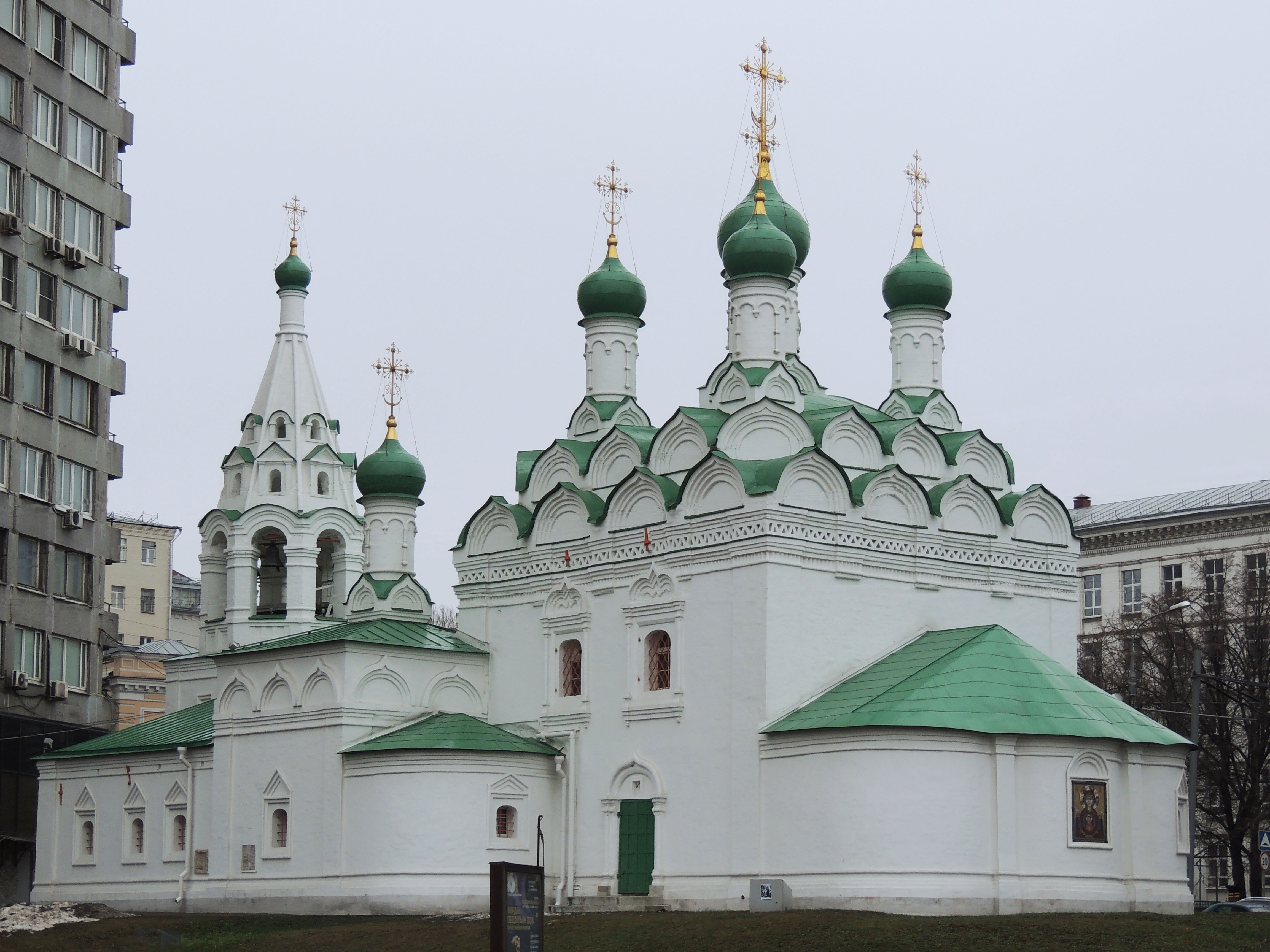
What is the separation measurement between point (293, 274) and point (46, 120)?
14.7 ft

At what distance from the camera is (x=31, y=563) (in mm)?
30516

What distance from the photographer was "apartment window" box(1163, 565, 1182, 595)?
40750 mm

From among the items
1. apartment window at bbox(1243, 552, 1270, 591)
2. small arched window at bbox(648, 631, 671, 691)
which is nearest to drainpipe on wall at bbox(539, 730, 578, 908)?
small arched window at bbox(648, 631, 671, 691)

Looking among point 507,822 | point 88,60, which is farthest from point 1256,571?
point 88,60

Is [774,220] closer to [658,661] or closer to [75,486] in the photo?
[658,661]

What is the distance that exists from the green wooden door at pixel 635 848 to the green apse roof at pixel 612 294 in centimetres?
702

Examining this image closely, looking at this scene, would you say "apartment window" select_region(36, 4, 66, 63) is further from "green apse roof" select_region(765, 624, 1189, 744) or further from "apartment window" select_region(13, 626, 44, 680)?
"green apse roof" select_region(765, 624, 1189, 744)

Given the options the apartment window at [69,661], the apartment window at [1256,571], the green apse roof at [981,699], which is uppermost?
the apartment window at [1256,571]

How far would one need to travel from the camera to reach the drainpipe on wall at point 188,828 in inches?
1063

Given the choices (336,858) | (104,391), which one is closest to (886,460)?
(336,858)

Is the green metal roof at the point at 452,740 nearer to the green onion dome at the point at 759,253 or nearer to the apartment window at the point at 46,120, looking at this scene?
the green onion dome at the point at 759,253

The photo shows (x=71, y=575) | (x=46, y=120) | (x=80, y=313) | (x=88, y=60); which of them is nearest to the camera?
(x=46, y=120)

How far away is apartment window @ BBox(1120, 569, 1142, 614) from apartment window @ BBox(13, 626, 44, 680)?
73.3 feet

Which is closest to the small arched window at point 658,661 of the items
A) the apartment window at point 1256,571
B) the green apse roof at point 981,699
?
the green apse roof at point 981,699
